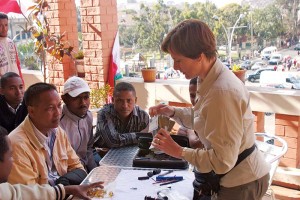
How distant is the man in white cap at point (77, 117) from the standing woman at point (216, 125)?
1206mm

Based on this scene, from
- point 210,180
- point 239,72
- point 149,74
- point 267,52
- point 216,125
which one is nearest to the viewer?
point 216,125

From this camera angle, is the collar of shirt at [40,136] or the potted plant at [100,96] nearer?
the collar of shirt at [40,136]

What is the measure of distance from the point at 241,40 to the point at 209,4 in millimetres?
481

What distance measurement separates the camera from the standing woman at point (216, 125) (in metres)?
1.31

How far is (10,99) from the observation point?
292 centimetres

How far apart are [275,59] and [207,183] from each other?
218 cm

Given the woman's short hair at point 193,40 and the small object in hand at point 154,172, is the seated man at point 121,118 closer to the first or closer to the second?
the small object in hand at point 154,172

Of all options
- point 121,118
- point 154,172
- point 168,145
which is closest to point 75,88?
point 121,118

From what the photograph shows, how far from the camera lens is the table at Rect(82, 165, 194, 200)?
1651 mm

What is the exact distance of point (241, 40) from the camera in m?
3.48

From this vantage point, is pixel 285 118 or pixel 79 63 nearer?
pixel 285 118

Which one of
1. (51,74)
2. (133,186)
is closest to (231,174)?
→ (133,186)

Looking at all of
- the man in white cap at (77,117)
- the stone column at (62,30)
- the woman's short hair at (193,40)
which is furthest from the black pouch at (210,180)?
the stone column at (62,30)

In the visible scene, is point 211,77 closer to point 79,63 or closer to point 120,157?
point 120,157
